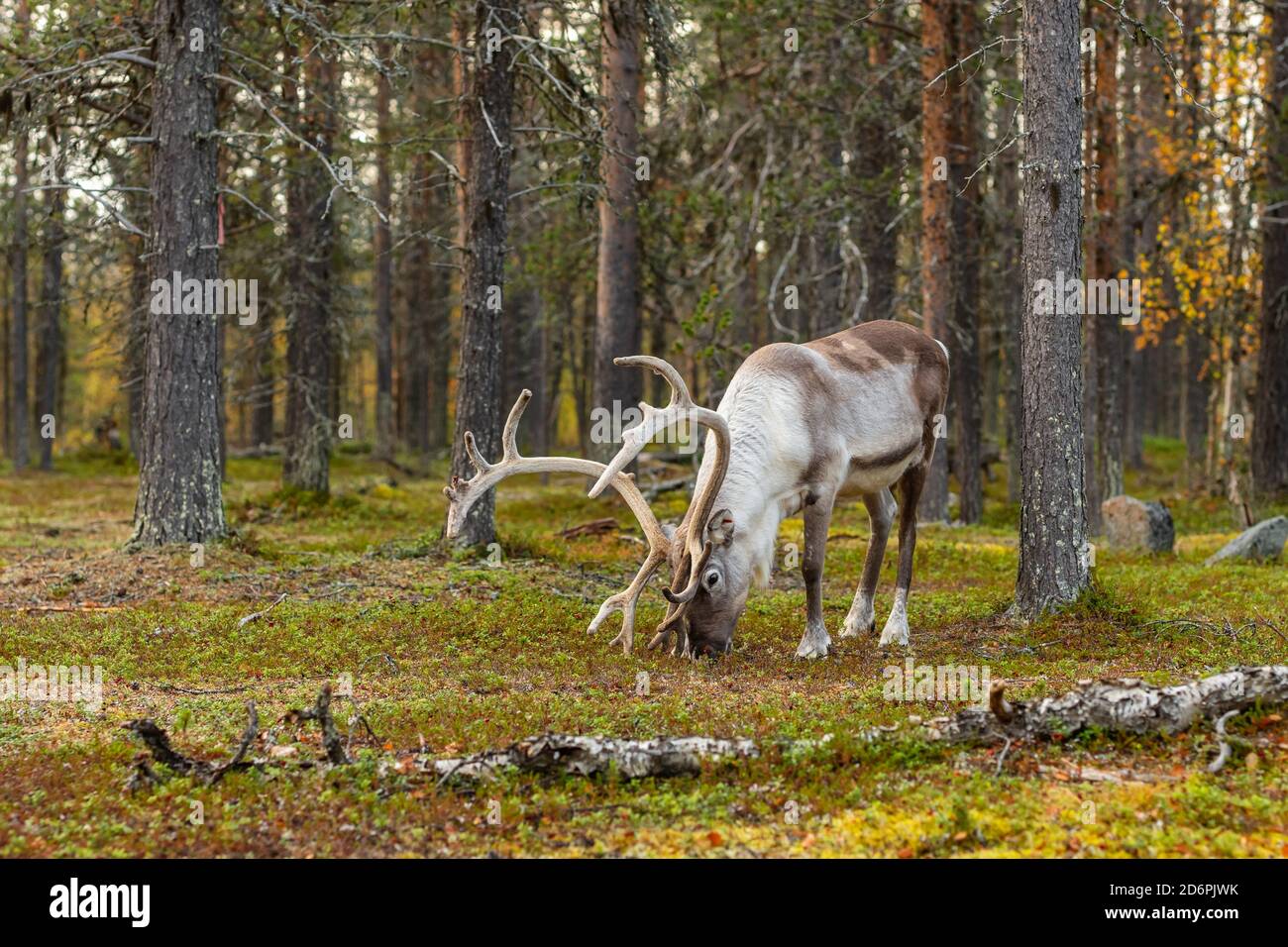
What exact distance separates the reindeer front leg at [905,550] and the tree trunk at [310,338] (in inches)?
511

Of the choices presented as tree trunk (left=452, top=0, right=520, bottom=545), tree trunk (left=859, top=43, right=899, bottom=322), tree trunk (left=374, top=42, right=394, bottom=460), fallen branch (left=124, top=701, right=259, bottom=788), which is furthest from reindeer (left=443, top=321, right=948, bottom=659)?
tree trunk (left=374, top=42, right=394, bottom=460)

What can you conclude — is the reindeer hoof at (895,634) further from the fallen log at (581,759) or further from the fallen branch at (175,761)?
the fallen branch at (175,761)

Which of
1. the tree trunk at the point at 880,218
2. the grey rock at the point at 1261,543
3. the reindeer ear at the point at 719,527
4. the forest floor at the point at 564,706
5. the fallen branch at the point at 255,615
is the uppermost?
the tree trunk at the point at 880,218

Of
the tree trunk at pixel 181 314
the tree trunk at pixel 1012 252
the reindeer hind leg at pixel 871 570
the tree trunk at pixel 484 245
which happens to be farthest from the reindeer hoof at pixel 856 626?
the tree trunk at pixel 1012 252

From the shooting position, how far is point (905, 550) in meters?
10.7

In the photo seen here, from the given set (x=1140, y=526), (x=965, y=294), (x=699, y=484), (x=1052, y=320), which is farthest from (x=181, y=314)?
(x=965, y=294)

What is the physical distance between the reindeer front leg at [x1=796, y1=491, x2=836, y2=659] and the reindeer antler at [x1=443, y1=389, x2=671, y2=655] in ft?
3.79

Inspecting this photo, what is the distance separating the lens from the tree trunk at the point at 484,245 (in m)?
14.2

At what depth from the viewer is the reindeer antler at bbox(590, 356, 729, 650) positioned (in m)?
8.64

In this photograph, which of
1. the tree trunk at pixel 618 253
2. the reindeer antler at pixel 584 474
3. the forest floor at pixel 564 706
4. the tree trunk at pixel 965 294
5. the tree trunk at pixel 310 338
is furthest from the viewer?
the tree trunk at pixel 618 253

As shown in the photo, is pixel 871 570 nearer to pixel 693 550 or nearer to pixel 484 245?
pixel 693 550

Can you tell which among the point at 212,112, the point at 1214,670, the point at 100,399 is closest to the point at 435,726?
the point at 1214,670

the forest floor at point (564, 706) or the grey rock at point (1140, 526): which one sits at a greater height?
the grey rock at point (1140, 526)
